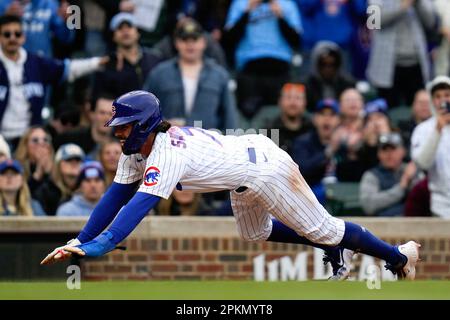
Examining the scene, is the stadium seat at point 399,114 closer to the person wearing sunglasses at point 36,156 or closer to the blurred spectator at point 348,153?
the blurred spectator at point 348,153

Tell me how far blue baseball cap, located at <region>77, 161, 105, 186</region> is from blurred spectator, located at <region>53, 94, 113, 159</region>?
81 cm

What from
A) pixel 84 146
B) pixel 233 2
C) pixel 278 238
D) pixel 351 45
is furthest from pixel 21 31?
pixel 278 238

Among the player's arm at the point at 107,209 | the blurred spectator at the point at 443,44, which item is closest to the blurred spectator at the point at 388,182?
the blurred spectator at the point at 443,44

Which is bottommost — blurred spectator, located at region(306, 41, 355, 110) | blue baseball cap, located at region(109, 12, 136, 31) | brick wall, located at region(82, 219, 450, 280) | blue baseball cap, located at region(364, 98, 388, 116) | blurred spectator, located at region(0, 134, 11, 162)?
brick wall, located at region(82, 219, 450, 280)

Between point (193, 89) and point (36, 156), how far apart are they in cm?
174

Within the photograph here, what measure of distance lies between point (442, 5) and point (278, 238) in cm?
644

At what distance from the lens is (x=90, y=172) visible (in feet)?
42.4

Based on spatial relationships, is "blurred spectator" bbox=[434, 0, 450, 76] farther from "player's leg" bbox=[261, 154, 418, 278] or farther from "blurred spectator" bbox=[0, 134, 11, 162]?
"player's leg" bbox=[261, 154, 418, 278]

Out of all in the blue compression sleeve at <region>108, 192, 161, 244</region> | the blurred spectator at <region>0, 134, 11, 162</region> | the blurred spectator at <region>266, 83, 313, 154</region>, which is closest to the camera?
the blue compression sleeve at <region>108, 192, 161, 244</region>

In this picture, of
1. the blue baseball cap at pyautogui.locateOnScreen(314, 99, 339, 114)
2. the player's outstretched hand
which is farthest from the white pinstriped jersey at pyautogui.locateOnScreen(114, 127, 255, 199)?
the blue baseball cap at pyautogui.locateOnScreen(314, 99, 339, 114)

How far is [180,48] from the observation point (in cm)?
1388

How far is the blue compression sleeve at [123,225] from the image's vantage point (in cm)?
847

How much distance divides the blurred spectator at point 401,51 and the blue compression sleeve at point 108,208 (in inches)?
248

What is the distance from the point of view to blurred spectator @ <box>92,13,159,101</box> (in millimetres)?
14078
